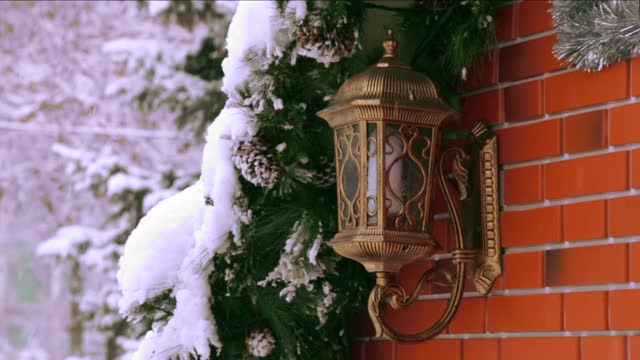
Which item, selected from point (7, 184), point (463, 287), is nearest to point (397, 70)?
point (463, 287)

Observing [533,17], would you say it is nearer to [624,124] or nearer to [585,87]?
[585,87]

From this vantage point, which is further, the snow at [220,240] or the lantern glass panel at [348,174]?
the snow at [220,240]

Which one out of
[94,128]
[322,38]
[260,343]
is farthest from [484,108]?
[94,128]

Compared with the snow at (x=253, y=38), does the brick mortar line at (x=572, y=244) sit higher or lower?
lower

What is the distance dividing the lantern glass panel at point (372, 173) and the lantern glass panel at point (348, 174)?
2 centimetres

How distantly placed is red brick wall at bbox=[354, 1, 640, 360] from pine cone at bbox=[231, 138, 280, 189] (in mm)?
314

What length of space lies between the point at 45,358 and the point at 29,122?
1.10m

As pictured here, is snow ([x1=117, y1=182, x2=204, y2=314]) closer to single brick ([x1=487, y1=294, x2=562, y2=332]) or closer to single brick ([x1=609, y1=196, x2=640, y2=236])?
single brick ([x1=487, y1=294, x2=562, y2=332])

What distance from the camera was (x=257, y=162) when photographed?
70.4 inches

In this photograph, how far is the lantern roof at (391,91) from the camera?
5.41 feet

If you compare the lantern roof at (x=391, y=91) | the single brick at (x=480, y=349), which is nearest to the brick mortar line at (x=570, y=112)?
the lantern roof at (x=391, y=91)

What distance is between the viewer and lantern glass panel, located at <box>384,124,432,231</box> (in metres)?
1.65

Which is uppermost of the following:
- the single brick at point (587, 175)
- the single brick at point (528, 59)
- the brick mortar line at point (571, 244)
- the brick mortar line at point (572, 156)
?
the single brick at point (528, 59)

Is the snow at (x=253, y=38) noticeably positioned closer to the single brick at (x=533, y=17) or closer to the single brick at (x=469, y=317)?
the single brick at (x=533, y=17)
